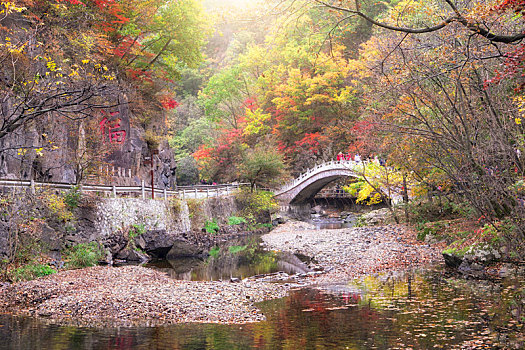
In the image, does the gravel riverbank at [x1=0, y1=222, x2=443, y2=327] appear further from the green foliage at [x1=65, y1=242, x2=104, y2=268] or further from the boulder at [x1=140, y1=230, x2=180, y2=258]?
the boulder at [x1=140, y1=230, x2=180, y2=258]

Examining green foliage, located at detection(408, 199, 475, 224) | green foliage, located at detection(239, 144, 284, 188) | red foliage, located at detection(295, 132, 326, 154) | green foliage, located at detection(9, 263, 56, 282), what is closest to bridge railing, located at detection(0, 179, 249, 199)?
green foliage, located at detection(239, 144, 284, 188)

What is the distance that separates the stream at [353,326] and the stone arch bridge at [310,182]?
2239 centimetres

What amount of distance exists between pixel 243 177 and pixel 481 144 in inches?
1022

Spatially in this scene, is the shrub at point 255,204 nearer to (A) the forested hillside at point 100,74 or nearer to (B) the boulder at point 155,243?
(A) the forested hillside at point 100,74

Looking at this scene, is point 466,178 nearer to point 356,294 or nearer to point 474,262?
point 474,262

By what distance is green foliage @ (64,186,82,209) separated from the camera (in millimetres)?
15812

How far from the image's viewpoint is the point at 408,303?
28.9 feet

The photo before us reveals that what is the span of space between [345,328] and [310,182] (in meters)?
30.8

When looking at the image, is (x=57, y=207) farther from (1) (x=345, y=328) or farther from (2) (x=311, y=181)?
(2) (x=311, y=181)

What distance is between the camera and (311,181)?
124ft

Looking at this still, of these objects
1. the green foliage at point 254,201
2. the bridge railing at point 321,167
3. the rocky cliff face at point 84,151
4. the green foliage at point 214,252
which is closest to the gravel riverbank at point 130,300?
the rocky cliff face at point 84,151

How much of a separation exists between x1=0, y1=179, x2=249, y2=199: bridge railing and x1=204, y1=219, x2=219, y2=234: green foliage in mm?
1749

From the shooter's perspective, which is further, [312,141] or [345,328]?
[312,141]

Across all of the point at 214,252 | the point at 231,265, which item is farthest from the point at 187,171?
the point at 231,265
